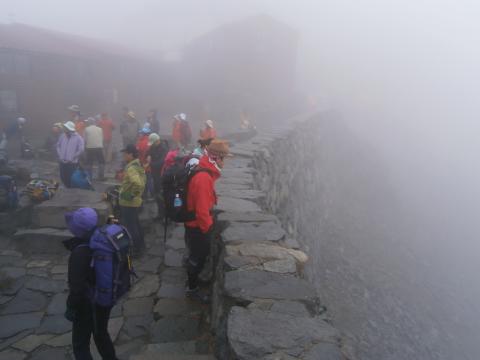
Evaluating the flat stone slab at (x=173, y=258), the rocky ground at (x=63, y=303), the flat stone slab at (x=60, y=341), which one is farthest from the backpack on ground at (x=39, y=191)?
the flat stone slab at (x=60, y=341)

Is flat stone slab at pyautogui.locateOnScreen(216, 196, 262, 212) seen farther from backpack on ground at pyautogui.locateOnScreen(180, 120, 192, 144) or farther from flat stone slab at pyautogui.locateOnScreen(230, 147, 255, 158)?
backpack on ground at pyautogui.locateOnScreen(180, 120, 192, 144)

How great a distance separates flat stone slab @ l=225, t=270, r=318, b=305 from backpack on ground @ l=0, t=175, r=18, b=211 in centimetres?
506

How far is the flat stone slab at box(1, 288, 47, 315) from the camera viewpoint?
484cm

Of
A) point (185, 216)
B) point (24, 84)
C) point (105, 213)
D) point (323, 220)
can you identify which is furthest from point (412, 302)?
point (24, 84)

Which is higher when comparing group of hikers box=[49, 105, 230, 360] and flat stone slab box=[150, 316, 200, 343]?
group of hikers box=[49, 105, 230, 360]

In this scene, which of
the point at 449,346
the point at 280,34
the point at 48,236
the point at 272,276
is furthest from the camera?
the point at 280,34

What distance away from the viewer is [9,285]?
5324 mm

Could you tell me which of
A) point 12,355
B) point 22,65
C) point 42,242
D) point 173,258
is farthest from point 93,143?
point 22,65

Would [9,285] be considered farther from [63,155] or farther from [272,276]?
[272,276]

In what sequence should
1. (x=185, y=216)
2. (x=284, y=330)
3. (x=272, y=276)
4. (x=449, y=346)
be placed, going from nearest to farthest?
(x=284, y=330) → (x=272, y=276) → (x=185, y=216) → (x=449, y=346)

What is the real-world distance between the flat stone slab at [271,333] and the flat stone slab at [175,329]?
1.14 meters

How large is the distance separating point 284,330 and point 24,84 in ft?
53.5

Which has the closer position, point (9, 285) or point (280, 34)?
point (9, 285)

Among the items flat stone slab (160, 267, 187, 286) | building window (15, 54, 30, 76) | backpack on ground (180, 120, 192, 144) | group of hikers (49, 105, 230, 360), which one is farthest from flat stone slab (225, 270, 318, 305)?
building window (15, 54, 30, 76)
